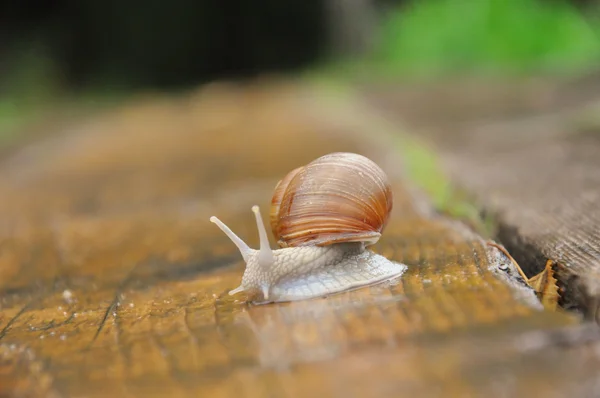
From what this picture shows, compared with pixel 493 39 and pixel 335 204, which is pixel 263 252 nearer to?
pixel 335 204

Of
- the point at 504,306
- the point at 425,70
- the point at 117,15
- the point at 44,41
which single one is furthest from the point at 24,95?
the point at 504,306

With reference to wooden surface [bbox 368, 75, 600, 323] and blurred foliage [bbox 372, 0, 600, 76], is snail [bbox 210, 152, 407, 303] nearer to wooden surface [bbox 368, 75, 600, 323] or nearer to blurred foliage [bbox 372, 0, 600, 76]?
wooden surface [bbox 368, 75, 600, 323]

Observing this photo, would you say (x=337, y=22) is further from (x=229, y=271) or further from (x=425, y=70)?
(x=229, y=271)

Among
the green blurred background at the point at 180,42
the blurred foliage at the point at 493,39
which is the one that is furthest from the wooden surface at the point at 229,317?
the green blurred background at the point at 180,42

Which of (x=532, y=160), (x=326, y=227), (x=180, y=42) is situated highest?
(x=180, y=42)

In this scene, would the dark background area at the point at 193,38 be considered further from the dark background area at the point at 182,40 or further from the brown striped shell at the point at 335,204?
the brown striped shell at the point at 335,204

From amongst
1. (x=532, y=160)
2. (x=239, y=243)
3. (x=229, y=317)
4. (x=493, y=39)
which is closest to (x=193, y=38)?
(x=493, y=39)
